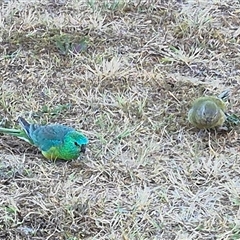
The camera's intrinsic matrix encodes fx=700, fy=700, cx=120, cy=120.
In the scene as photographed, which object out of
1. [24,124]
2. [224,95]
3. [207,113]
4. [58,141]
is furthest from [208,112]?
[24,124]

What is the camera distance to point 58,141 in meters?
3.55

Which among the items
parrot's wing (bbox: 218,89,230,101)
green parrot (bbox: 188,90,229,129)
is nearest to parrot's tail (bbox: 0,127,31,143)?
green parrot (bbox: 188,90,229,129)

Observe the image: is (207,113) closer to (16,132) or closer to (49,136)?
(49,136)

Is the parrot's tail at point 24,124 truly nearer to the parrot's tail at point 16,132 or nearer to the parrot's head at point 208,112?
the parrot's tail at point 16,132

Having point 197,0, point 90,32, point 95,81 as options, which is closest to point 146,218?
Result: point 95,81

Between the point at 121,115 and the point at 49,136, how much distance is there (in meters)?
0.63

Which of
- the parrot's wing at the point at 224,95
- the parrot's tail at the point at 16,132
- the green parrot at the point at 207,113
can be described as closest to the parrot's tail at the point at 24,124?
the parrot's tail at the point at 16,132

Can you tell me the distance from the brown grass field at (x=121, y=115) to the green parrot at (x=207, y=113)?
0.07 meters

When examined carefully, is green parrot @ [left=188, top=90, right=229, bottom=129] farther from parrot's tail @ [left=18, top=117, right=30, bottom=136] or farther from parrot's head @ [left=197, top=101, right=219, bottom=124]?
parrot's tail @ [left=18, top=117, right=30, bottom=136]

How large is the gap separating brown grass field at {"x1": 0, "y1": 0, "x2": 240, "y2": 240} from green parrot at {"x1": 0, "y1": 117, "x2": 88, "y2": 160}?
62mm

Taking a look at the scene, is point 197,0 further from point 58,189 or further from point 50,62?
point 58,189

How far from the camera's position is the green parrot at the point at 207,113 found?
3.84 meters

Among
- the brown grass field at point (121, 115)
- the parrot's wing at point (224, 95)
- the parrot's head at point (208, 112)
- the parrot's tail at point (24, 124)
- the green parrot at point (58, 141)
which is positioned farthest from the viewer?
the parrot's wing at point (224, 95)

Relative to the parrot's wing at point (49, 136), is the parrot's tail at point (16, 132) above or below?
below
